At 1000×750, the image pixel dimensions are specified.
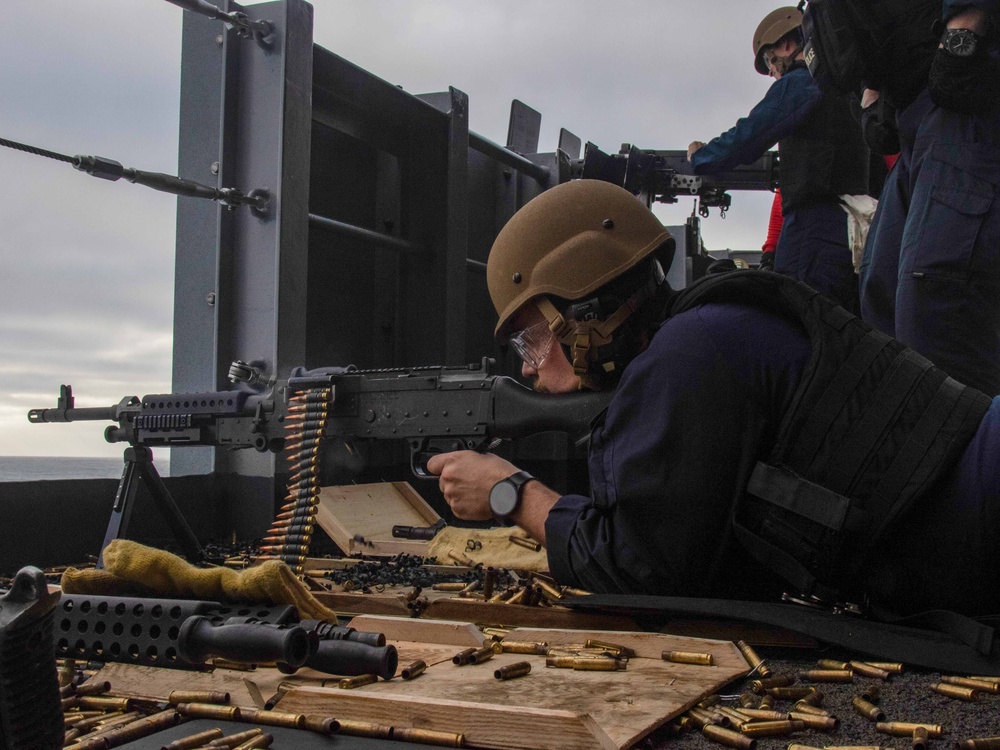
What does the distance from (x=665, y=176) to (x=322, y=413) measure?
5148 mm

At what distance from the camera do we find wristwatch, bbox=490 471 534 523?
3098mm

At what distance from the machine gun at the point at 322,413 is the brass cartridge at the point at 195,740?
198 centimetres

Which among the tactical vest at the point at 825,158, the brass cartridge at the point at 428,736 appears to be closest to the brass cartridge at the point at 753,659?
the brass cartridge at the point at 428,736

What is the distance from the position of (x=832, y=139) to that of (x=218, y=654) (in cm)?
500

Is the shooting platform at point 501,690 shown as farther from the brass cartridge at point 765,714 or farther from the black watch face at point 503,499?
the black watch face at point 503,499

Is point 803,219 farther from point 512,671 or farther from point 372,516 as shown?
point 512,671

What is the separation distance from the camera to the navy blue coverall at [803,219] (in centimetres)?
581

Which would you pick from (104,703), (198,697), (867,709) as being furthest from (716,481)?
(104,703)

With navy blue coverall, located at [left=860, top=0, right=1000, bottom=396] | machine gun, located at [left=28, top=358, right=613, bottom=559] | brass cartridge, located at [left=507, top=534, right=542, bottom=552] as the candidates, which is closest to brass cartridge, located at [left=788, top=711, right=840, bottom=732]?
machine gun, located at [left=28, top=358, right=613, bottom=559]

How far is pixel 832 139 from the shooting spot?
5898 mm

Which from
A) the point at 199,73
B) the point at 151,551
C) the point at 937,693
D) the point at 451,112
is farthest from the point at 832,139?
the point at 151,551

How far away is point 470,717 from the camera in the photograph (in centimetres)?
178

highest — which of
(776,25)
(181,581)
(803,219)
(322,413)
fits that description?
(776,25)

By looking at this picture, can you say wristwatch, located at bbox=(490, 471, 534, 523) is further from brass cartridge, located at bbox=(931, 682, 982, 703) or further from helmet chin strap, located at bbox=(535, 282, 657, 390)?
brass cartridge, located at bbox=(931, 682, 982, 703)
